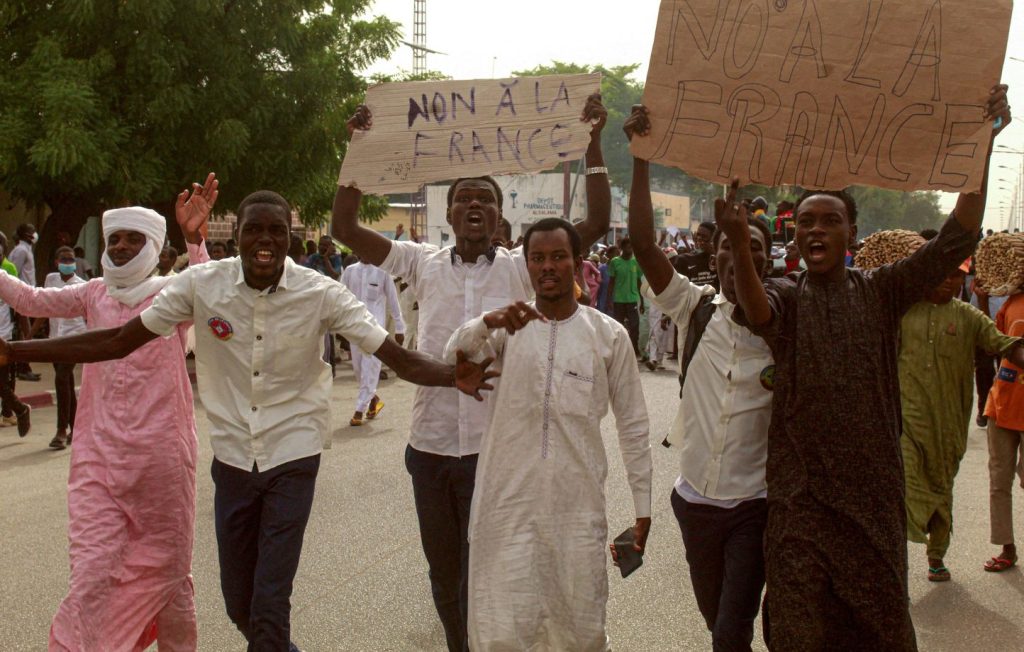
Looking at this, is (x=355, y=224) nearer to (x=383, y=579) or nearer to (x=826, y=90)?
(x=826, y=90)

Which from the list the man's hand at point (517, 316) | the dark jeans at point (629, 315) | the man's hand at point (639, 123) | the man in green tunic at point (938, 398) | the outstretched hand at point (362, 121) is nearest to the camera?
the man's hand at point (517, 316)

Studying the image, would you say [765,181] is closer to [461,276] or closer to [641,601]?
[461,276]

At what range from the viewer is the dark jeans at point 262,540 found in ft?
12.8

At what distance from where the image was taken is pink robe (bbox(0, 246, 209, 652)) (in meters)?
4.13

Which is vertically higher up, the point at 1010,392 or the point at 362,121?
the point at 362,121

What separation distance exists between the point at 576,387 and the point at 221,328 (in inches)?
54.2

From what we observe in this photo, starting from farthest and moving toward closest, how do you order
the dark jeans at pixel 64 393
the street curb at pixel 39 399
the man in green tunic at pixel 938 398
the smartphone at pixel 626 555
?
the street curb at pixel 39 399 < the dark jeans at pixel 64 393 < the man in green tunic at pixel 938 398 < the smartphone at pixel 626 555

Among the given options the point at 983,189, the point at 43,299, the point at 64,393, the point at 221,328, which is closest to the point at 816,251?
the point at 983,189

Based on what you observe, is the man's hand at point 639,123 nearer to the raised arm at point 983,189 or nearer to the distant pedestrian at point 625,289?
the raised arm at point 983,189

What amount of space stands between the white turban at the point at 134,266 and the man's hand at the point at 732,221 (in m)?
2.55

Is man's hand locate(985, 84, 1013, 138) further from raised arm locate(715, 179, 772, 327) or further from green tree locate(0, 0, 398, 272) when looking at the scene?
green tree locate(0, 0, 398, 272)

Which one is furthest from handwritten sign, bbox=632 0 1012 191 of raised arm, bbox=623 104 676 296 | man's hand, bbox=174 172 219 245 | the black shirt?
the black shirt

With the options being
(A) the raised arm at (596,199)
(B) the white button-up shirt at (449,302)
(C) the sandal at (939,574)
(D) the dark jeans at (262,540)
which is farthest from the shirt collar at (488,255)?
(C) the sandal at (939,574)

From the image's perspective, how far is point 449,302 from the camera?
4535 mm
